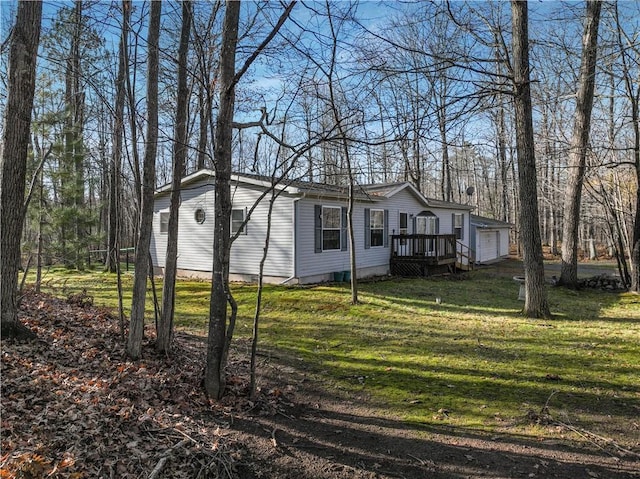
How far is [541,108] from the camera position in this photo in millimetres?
13016

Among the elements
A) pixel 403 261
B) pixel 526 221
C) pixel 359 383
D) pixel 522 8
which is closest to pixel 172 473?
pixel 359 383

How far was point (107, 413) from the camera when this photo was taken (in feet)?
10.8

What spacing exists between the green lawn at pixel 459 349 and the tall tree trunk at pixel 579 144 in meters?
1.34

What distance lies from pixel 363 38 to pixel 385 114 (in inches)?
41.8

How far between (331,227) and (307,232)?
1178 mm

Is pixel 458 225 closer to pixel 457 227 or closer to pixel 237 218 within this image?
pixel 457 227

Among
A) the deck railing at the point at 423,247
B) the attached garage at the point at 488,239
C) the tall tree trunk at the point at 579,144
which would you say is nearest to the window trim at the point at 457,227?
the attached garage at the point at 488,239

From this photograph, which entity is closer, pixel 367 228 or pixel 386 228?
pixel 367 228

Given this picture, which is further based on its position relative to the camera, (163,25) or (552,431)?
(163,25)

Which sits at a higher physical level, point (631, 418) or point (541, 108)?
point (541, 108)

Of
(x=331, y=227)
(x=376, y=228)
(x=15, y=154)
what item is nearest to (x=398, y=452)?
(x=15, y=154)

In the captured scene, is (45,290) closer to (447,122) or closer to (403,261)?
(447,122)

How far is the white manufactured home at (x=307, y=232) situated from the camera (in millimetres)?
12273

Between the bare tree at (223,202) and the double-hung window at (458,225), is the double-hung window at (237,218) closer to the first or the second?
the bare tree at (223,202)
